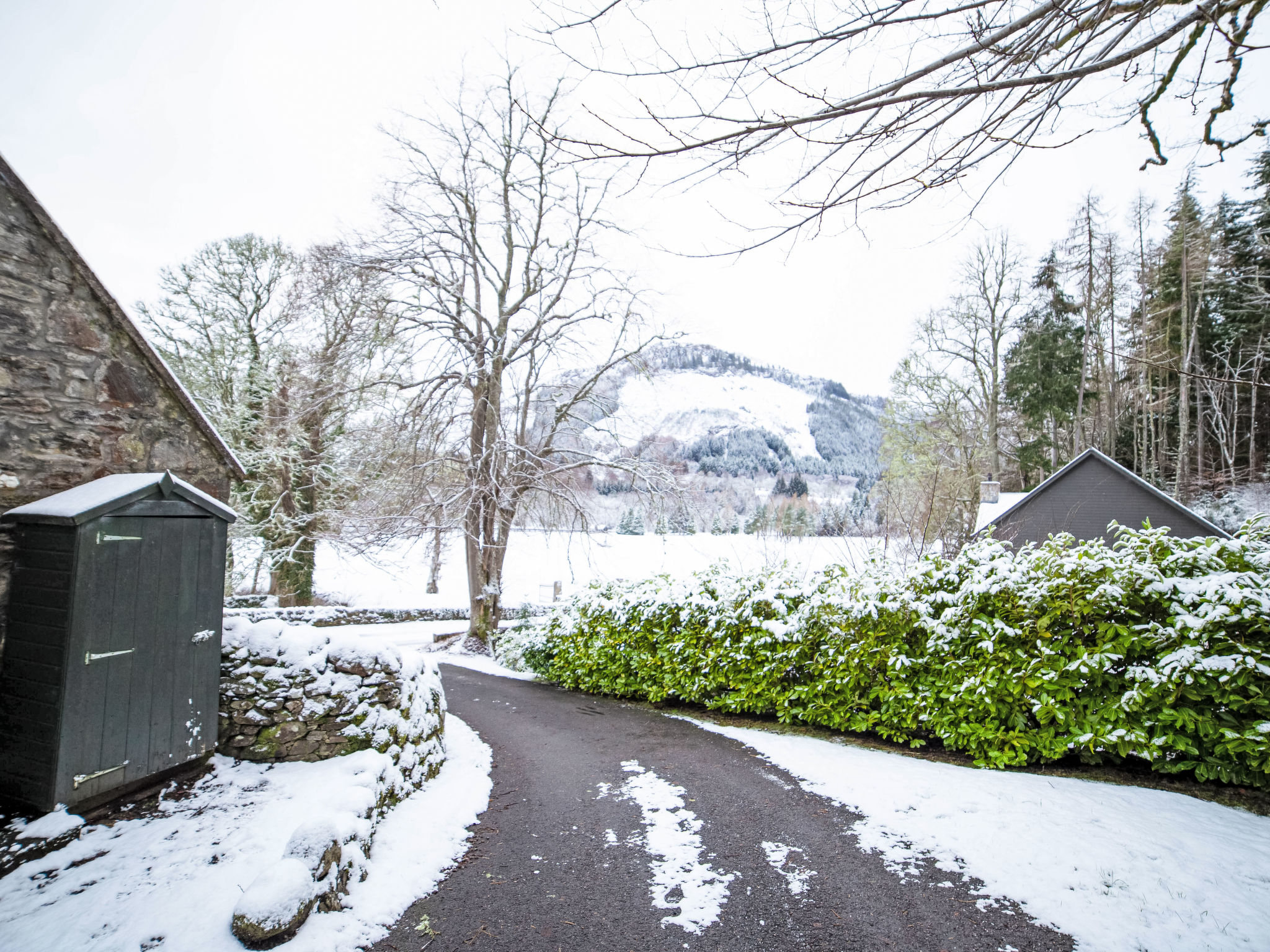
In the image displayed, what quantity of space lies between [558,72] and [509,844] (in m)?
4.85

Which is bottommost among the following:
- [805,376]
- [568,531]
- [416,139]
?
[568,531]

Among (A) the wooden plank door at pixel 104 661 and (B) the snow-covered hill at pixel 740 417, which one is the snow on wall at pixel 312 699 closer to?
(A) the wooden plank door at pixel 104 661

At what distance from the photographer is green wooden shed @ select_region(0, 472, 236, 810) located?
3.14 m

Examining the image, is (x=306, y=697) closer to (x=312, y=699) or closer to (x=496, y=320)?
(x=312, y=699)

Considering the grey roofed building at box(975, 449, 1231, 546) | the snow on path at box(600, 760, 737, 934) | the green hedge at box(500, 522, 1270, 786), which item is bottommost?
the snow on path at box(600, 760, 737, 934)

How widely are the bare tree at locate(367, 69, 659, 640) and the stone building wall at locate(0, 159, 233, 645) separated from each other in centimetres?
716

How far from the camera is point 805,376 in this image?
92688mm

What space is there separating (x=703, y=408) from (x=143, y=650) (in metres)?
53.2

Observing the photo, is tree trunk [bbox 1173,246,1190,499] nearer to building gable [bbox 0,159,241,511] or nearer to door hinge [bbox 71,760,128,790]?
building gable [bbox 0,159,241,511]

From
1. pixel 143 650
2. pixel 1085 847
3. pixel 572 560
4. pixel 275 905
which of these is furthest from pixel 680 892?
pixel 572 560

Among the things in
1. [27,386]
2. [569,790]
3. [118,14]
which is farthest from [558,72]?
[569,790]

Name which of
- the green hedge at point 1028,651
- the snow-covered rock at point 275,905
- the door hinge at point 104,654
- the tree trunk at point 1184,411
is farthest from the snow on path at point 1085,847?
the tree trunk at point 1184,411

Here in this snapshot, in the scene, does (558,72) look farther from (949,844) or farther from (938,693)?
(938,693)

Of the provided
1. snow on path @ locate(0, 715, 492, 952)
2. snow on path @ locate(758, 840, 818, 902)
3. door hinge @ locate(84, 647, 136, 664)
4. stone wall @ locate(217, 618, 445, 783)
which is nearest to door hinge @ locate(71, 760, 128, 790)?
snow on path @ locate(0, 715, 492, 952)
